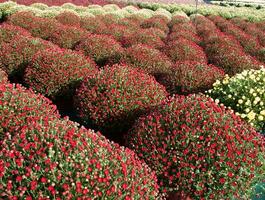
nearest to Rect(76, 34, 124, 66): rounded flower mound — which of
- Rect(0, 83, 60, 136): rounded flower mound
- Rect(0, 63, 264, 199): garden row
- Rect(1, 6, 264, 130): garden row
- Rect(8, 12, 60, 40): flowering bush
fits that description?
Rect(1, 6, 264, 130): garden row

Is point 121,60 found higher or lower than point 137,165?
lower

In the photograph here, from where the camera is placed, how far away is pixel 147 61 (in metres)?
10.0

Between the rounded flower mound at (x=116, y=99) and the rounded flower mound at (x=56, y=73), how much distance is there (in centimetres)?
139

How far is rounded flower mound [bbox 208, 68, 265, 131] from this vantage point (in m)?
7.58

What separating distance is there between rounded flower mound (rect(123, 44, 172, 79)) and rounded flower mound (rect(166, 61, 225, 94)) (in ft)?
2.79

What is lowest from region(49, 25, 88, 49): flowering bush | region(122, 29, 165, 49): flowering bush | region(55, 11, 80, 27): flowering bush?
region(55, 11, 80, 27): flowering bush

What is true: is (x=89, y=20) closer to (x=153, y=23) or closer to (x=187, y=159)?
(x=153, y=23)

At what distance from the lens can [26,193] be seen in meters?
3.87

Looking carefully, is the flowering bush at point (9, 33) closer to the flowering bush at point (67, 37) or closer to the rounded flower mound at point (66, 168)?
the flowering bush at point (67, 37)

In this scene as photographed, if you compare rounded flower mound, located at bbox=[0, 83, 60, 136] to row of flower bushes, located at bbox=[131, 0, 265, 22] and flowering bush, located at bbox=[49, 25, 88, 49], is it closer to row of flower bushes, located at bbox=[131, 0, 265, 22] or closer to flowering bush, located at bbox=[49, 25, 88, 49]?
flowering bush, located at bbox=[49, 25, 88, 49]

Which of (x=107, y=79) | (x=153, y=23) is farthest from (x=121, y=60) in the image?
(x=153, y=23)

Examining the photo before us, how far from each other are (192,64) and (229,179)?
448 cm

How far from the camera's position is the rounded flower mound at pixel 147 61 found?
995cm

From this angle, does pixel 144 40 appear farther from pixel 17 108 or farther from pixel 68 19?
pixel 17 108
